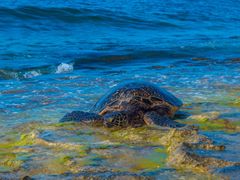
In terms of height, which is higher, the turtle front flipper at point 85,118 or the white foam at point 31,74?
the turtle front flipper at point 85,118

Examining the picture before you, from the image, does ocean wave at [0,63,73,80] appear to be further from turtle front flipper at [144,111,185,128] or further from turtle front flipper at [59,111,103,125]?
turtle front flipper at [144,111,185,128]

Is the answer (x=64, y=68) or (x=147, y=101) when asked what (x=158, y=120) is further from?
(x=64, y=68)

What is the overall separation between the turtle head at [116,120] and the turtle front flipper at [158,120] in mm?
227

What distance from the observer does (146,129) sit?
5340 mm

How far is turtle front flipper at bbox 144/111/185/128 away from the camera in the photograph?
17.7 feet

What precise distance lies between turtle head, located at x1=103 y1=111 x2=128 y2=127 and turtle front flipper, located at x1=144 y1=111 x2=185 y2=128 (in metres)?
0.23

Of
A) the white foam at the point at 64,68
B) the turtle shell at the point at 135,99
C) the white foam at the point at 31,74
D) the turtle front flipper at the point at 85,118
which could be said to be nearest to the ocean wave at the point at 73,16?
the white foam at the point at 64,68

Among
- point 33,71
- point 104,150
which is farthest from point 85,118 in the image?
point 33,71

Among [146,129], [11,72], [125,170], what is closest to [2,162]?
[125,170]

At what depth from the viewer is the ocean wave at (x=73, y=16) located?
1936cm

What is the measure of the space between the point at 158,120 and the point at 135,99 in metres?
0.49

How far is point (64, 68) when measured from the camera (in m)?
11.1

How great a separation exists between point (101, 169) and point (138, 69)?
23.9 ft

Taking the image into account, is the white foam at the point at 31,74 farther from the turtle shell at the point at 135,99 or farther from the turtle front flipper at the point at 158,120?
the turtle front flipper at the point at 158,120
